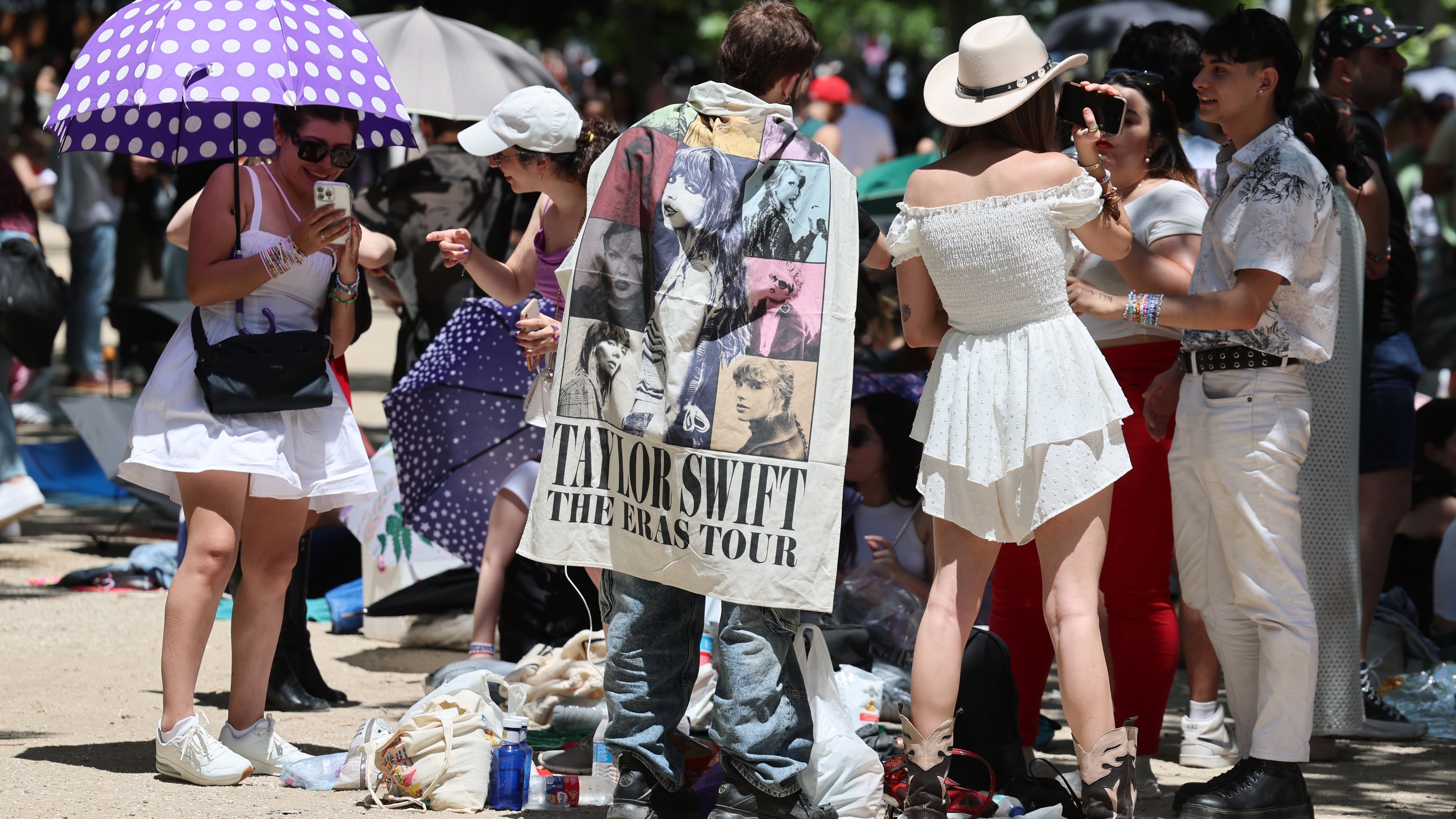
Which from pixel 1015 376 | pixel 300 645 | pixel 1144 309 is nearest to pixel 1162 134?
pixel 1144 309

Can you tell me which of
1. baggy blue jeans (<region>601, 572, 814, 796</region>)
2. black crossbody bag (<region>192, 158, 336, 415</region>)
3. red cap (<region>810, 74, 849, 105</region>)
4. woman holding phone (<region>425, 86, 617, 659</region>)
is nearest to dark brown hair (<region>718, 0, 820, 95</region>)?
woman holding phone (<region>425, 86, 617, 659</region>)

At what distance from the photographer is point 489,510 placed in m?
5.62

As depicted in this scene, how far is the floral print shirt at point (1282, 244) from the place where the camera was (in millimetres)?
3924

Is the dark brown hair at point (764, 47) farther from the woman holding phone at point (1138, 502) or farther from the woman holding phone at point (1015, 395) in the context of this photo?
the woman holding phone at point (1138, 502)

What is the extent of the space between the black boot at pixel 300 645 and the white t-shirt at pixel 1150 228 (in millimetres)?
2691

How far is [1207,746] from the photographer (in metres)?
4.58

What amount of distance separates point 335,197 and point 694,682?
1602mm

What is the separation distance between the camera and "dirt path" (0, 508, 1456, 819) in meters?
3.87

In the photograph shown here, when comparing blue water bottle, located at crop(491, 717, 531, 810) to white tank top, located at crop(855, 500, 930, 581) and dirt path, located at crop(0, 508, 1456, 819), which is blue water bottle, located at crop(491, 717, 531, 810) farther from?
white tank top, located at crop(855, 500, 930, 581)

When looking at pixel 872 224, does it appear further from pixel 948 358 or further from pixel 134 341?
pixel 134 341

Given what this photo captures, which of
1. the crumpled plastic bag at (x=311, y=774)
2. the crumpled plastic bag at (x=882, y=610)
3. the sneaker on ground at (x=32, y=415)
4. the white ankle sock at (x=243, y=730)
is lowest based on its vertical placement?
the crumpled plastic bag at (x=311, y=774)

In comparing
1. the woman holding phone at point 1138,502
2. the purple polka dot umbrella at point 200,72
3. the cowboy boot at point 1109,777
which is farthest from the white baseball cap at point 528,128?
the cowboy boot at point 1109,777

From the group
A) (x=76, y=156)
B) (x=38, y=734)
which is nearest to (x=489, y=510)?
(x=38, y=734)

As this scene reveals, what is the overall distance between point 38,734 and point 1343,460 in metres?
3.97
